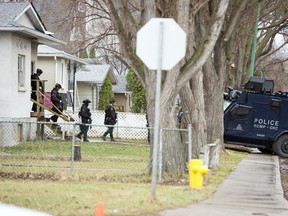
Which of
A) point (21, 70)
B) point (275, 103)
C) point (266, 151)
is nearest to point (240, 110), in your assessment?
point (275, 103)

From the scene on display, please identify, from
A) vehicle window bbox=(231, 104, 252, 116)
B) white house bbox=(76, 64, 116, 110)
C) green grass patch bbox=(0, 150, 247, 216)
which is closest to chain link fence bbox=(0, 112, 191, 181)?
green grass patch bbox=(0, 150, 247, 216)

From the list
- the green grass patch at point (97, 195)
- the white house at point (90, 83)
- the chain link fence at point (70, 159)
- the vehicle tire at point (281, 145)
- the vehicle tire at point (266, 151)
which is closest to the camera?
the green grass patch at point (97, 195)

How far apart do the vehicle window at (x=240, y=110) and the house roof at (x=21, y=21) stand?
8166mm

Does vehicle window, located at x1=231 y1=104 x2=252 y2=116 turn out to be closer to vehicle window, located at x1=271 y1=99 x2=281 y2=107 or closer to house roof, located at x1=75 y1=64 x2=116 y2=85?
vehicle window, located at x1=271 y1=99 x2=281 y2=107

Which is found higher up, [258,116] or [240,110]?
[240,110]

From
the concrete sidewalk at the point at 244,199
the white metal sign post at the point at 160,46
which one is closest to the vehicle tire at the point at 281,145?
the concrete sidewalk at the point at 244,199

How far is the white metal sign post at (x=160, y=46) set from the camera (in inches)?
387

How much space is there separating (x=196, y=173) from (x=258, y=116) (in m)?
16.1

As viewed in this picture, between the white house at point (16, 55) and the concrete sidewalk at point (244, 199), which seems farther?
the white house at point (16, 55)

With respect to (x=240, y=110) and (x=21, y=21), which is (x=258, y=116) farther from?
(x=21, y=21)

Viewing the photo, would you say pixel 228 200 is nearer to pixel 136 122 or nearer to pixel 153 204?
pixel 153 204

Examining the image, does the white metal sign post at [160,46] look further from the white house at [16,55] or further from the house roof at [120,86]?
the house roof at [120,86]

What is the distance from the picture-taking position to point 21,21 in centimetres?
2447

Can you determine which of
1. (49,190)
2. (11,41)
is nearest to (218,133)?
(11,41)
